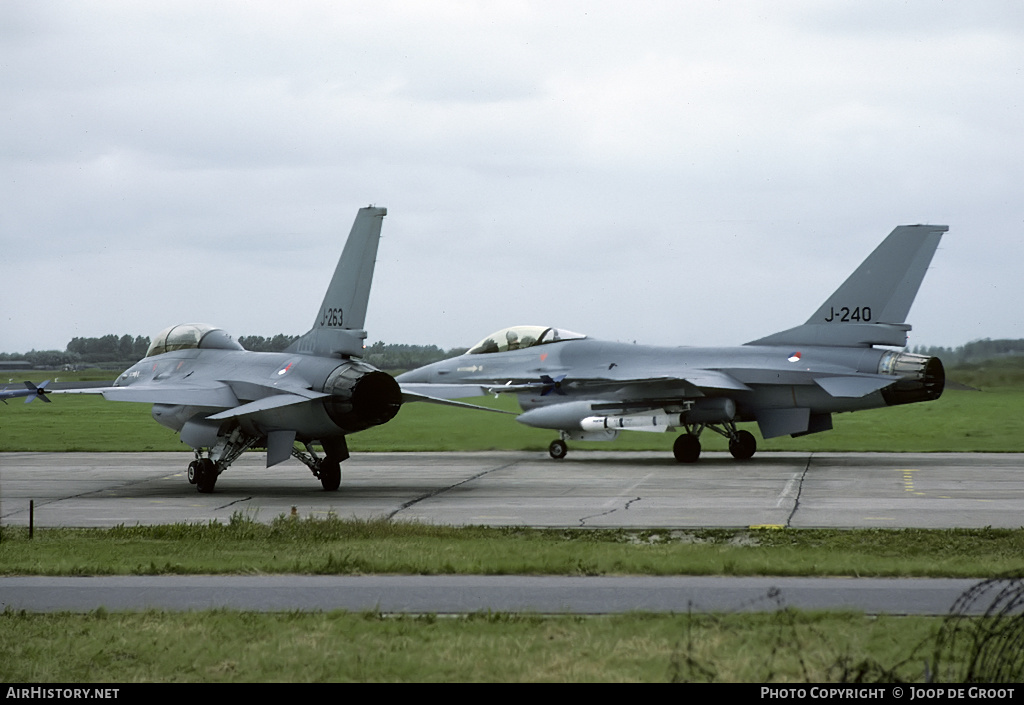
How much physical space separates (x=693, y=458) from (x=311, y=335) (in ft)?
37.5

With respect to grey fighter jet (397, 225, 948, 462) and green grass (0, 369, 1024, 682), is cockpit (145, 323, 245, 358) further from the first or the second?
green grass (0, 369, 1024, 682)

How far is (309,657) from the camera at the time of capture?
777 cm

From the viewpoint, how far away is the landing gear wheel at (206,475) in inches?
877

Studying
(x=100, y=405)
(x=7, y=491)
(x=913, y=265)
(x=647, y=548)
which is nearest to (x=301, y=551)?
(x=647, y=548)

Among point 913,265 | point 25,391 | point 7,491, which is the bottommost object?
point 7,491

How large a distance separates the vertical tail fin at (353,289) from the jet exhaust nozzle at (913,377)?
40.7ft

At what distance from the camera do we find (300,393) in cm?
2095

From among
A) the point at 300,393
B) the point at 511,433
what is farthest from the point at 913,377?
the point at 300,393

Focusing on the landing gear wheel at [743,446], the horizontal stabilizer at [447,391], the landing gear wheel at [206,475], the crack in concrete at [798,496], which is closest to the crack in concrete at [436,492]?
the horizontal stabilizer at [447,391]

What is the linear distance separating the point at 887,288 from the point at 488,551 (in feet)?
56.0

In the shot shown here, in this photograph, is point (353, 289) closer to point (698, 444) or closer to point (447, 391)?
point (447, 391)

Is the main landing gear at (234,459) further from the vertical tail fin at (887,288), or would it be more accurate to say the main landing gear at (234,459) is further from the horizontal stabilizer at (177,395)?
the vertical tail fin at (887,288)

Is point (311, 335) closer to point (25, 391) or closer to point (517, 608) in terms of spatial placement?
point (25, 391)

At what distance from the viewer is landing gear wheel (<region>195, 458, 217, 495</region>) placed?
2228 cm
